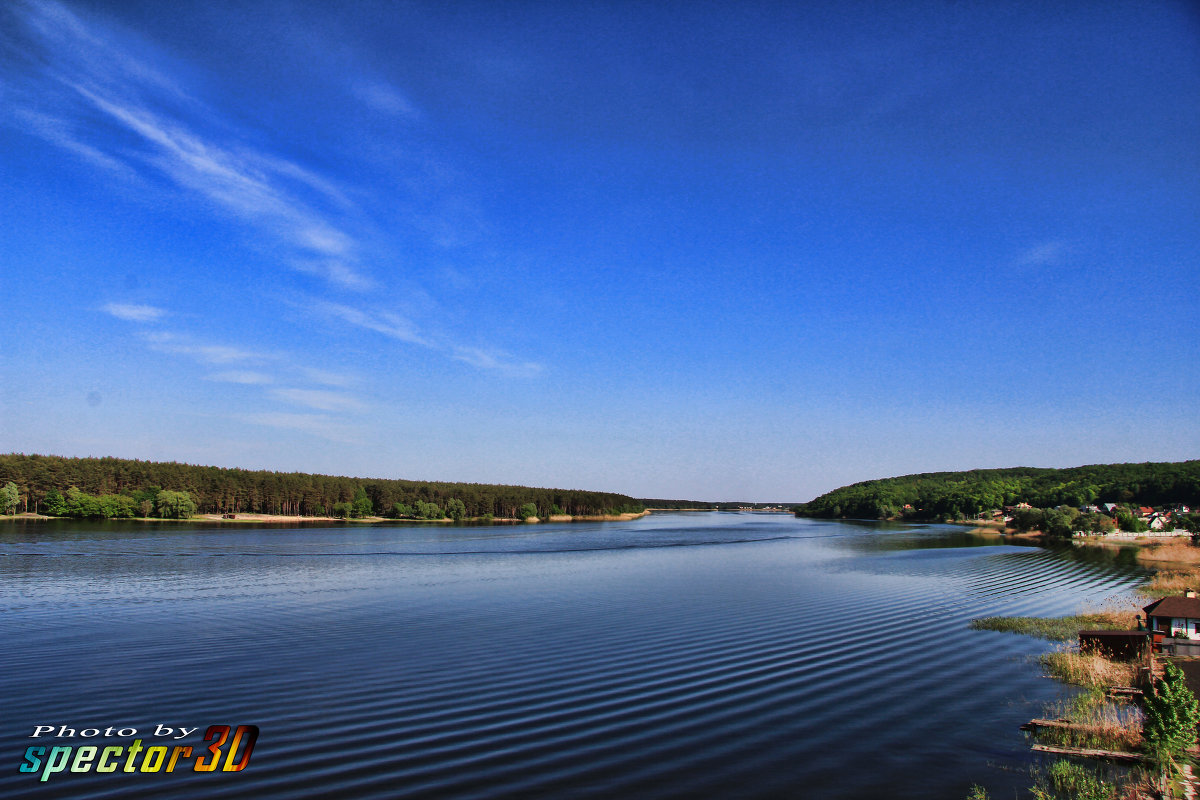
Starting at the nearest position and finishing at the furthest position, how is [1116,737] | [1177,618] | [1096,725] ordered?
[1116,737], [1096,725], [1177,618]

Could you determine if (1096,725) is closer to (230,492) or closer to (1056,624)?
(1056,624)

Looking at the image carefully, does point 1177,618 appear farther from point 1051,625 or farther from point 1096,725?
point 1096,725

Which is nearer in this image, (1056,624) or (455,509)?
(1056,624)

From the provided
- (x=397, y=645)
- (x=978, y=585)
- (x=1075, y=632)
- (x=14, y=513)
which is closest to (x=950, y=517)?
(x=978, y=585)

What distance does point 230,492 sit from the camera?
395ft

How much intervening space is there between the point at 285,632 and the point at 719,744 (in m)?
16.5

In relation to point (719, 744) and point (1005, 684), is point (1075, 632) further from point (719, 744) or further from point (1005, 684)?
point (719, 744)

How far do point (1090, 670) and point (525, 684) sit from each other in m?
14.9

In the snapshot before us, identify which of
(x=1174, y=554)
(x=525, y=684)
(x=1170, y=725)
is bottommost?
(x=1174, y=554)

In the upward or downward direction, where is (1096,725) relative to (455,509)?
upward

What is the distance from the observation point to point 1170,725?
33.2ft

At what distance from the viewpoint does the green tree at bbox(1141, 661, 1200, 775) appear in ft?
32.9

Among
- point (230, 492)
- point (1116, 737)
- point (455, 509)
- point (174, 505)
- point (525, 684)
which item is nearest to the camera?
point (1116, 737)

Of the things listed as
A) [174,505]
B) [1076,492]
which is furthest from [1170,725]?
[1076,492]
